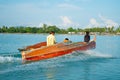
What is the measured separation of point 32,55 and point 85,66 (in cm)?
376

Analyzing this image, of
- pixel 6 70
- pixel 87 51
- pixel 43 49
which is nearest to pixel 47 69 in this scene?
pixel 6 70

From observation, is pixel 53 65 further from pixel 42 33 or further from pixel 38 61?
pixel 42 33

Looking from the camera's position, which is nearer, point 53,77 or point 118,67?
point 53,77

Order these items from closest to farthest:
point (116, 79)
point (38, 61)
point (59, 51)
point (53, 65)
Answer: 1. point (116, 79)
2. point (53, 65)
3. point (38, 61)
4. point (59, 51)

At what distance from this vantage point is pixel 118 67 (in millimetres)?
18062

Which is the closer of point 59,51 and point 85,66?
point 85,66

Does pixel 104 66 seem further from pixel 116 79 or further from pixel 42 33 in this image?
pixel 42 33

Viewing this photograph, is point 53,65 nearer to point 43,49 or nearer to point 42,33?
point 43,49

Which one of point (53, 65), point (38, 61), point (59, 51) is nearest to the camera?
point (53, 65)

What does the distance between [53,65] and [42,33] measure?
174614mm

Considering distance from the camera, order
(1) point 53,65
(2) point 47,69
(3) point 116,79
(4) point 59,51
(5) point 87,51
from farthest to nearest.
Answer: (5) point 87,51
(4) point 59,51
(1) point 53,65
(2) point 47,69
(3) point 116,79

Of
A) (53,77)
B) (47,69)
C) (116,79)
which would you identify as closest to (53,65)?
(47,69)

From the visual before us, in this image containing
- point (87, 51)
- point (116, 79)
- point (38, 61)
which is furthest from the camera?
point (87, 51)

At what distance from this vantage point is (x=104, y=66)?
1828cm
